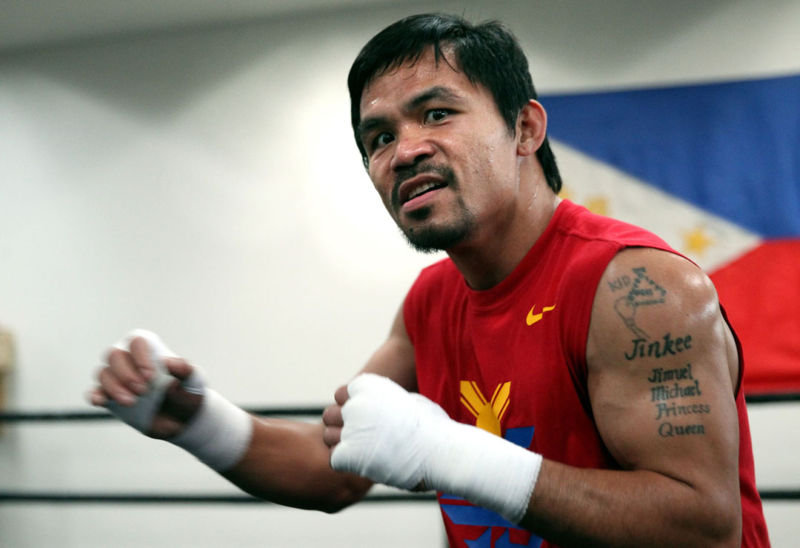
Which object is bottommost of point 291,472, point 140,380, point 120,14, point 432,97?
point 291,472

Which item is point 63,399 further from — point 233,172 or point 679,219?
point 679,219

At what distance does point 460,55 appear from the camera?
52.1 inches

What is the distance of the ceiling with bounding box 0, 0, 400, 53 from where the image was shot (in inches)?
138

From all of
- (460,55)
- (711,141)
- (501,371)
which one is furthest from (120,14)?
(501,371)

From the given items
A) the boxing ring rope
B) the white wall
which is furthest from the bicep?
the white wall

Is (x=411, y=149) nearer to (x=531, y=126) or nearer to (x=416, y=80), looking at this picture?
(x=416, y=80)

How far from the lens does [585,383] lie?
109 cm

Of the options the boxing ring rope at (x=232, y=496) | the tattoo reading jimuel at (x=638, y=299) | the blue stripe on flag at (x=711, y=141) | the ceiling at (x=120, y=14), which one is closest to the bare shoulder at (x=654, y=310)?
the tattoo reading jimuel at (x=638, y=299)

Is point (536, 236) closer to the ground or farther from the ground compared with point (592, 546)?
A: farther from the ground

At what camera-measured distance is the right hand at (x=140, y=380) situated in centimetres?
122

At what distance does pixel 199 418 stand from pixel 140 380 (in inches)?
6.1

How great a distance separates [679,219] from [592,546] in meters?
2.32

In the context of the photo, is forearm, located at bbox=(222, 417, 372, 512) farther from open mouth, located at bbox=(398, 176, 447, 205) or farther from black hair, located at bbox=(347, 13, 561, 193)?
black hair, located at bbox=(347, 13, 561, 193)

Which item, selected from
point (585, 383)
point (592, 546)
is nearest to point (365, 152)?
point (585, 383)
